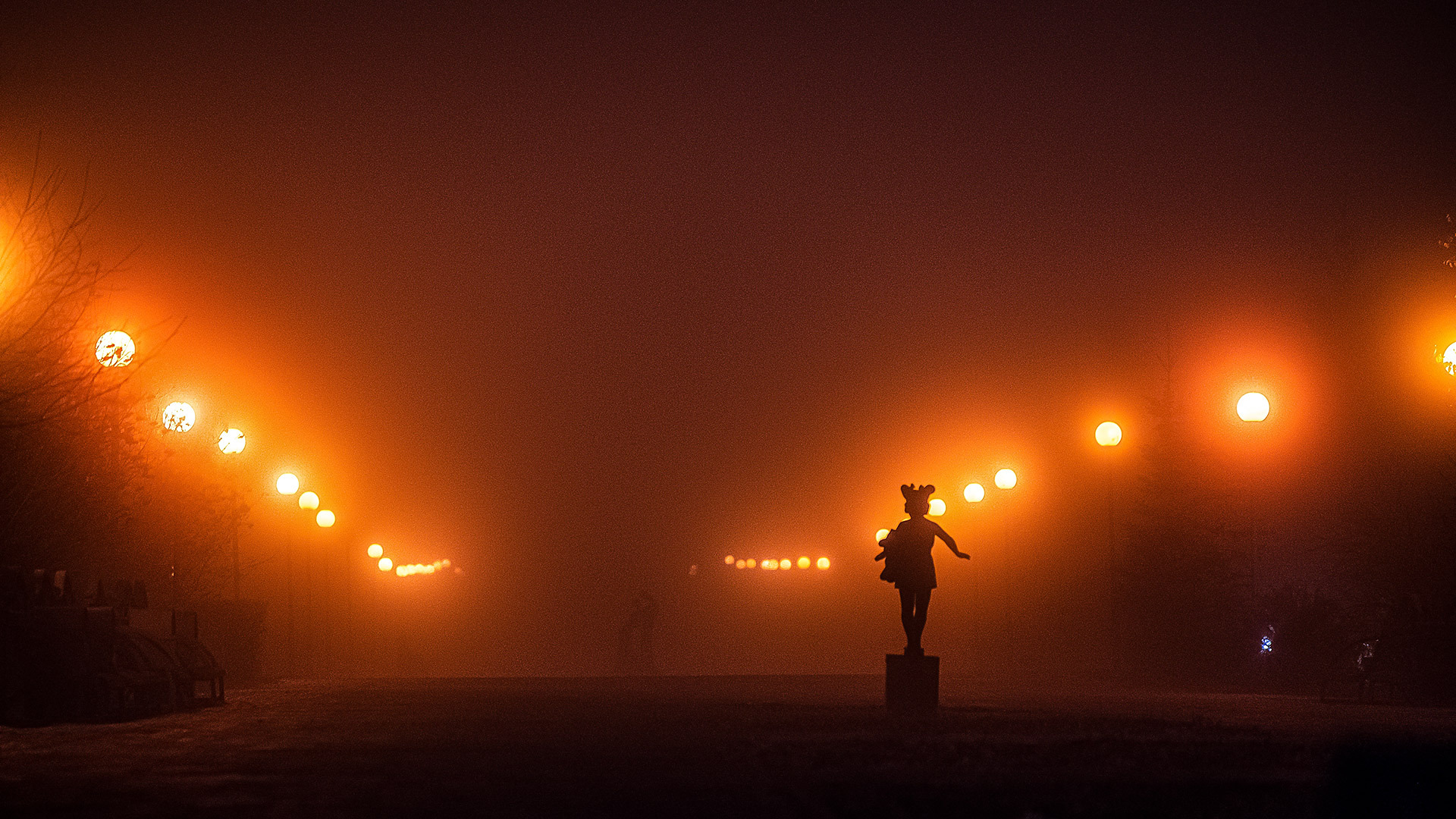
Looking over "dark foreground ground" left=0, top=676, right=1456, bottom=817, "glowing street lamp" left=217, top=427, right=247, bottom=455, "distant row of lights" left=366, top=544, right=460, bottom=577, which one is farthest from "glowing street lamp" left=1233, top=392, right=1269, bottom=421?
"distant row of lights" left=366, top=544, right=460, bottom=577

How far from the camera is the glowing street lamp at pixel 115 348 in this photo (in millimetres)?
30359

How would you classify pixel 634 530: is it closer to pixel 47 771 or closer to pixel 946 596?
pixel 946 596

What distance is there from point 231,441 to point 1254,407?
73.0ft

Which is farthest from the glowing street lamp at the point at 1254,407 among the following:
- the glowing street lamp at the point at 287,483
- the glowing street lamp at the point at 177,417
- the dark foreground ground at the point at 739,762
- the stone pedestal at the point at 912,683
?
the glowing street lamp at the point at 287,483

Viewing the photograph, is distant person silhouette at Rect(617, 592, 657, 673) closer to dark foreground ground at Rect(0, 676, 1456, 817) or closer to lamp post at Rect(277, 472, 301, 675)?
lamp post at Rect(277, 472, 301, 675)

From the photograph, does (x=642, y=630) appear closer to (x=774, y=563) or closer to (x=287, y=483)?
(x=287, y=483)

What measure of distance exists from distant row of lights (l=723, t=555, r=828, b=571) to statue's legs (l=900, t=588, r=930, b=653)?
313 ft

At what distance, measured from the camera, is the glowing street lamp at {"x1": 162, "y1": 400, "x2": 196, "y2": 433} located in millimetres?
35812

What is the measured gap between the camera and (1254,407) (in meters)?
36.7

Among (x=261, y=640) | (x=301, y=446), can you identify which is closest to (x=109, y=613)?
(x=261, y=640)

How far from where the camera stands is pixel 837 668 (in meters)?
66.6

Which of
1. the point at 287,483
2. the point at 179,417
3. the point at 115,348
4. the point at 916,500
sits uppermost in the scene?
the point at 115,348

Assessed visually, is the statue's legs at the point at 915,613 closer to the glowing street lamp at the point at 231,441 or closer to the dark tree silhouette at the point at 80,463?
the dark tree silhouette at the point at 80,463

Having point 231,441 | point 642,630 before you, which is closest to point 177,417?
point 231,441
